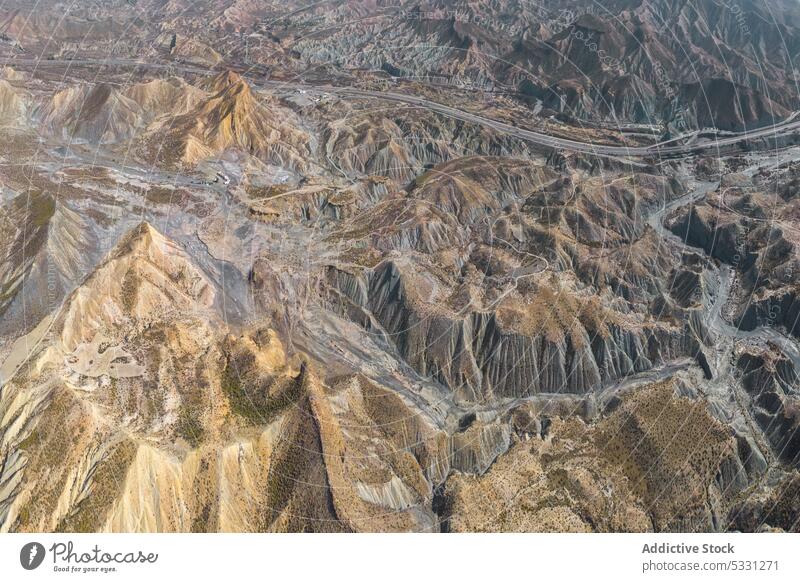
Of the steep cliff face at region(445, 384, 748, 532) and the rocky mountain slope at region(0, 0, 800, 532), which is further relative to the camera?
the steep cliff face at region(445, 384, 748, 532)

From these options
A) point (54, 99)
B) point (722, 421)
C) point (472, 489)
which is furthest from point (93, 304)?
point (54, 99)
